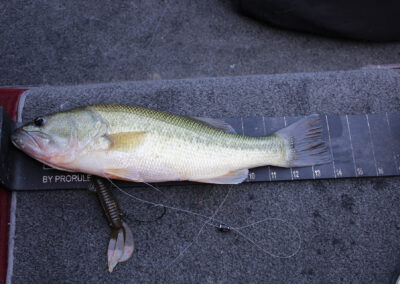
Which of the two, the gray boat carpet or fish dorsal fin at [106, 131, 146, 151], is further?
the gray boat carpet

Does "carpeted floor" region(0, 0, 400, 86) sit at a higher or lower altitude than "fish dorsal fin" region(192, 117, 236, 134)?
higher

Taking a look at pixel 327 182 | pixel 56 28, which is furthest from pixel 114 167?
pixel 56 28

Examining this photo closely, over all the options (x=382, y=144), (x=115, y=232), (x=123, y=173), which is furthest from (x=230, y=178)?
(x=382, y=144)

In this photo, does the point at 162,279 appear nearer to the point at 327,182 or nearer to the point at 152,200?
the point at 152,200

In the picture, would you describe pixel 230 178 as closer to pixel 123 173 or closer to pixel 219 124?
pixel 219 124

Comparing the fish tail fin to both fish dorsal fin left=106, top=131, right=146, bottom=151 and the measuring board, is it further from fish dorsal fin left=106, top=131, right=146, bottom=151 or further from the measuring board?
fish dorsal fin left=106, top=131, right=146, bottom=151

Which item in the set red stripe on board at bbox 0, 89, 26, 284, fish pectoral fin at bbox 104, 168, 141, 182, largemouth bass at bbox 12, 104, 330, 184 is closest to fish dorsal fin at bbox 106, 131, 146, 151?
largemouth bass at bbox 12, 104, 330, 184

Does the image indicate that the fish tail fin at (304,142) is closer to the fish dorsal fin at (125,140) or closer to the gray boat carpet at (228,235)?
the gray boat carpet at (228,235)
